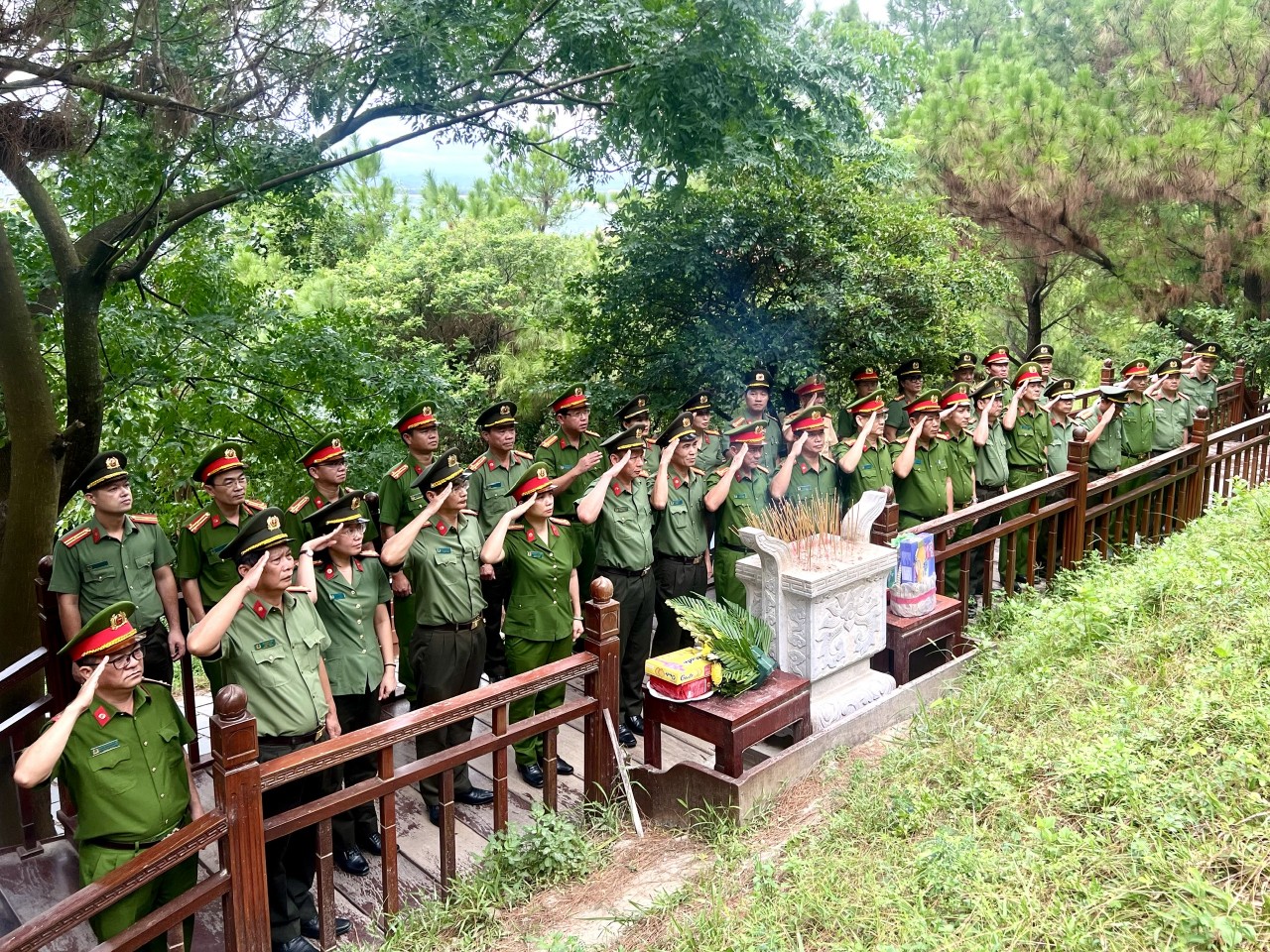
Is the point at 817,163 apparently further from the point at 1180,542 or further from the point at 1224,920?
the point at 1224,920

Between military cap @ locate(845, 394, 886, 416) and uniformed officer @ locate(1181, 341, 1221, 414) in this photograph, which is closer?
military cap @ locate(845, 394, 886, 416)

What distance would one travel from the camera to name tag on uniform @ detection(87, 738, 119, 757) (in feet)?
12.2

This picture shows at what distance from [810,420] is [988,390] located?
217 cm

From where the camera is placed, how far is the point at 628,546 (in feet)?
19.6

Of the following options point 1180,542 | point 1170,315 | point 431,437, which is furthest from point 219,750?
point 1170,315

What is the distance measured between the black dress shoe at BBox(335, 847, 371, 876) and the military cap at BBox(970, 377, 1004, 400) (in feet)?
18.4

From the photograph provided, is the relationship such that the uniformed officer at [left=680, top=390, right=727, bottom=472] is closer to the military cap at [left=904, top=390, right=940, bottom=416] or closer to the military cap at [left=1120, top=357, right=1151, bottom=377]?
the military cap at [left=904, top=390, right=940, bottom=416]

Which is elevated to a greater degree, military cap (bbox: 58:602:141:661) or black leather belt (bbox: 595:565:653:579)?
military cap (bbox: 58:602:141:661)

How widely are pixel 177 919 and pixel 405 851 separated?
1484mm

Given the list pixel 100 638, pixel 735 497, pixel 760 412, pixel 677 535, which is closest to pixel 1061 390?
pixel 760 412

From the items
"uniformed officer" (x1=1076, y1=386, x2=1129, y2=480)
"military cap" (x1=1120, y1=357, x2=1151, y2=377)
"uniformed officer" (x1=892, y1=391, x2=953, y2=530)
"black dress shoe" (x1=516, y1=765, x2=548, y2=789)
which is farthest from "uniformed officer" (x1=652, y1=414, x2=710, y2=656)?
"military cap" (x1=1120, y1=357, x2=1151, y2=377)

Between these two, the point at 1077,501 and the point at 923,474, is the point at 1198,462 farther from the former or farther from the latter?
the point at 923,474

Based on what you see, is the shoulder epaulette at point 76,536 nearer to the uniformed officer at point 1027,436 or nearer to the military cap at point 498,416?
the military cap at point 498,416

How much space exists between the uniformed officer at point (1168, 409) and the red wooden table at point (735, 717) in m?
5.49
